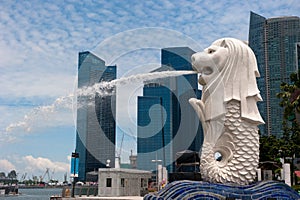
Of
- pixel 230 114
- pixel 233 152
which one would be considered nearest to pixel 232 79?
pixel 230 114

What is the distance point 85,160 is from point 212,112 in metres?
23.2

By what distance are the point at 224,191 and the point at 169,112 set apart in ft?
89.4

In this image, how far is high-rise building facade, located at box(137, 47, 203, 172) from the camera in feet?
90.3

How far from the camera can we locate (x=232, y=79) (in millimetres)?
15664

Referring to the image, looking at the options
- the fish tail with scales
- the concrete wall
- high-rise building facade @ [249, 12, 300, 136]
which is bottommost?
the concrete wall

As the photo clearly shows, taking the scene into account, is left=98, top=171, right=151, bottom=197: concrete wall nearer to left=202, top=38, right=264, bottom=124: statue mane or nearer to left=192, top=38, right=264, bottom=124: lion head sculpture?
left=192, top=38, right=264, bottom=124: lion head sculpture

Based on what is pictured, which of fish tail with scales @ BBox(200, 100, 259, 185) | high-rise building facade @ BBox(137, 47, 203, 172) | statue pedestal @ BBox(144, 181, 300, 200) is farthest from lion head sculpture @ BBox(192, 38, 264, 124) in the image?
high-rise building facade @ BBox(137, 47, 203, 172)

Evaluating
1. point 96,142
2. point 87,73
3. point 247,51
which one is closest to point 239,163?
point 247,51

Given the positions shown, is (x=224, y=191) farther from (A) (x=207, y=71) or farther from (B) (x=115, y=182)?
(B) (x=115, y=182)

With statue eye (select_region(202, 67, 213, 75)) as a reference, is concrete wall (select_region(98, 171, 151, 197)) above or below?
below

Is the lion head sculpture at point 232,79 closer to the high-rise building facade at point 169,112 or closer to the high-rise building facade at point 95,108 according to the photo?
the high-rise building facade at point 95,108

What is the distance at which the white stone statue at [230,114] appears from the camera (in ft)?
49.6

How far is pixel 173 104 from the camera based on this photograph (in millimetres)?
40875

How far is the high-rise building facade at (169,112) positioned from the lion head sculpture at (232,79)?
574cm
